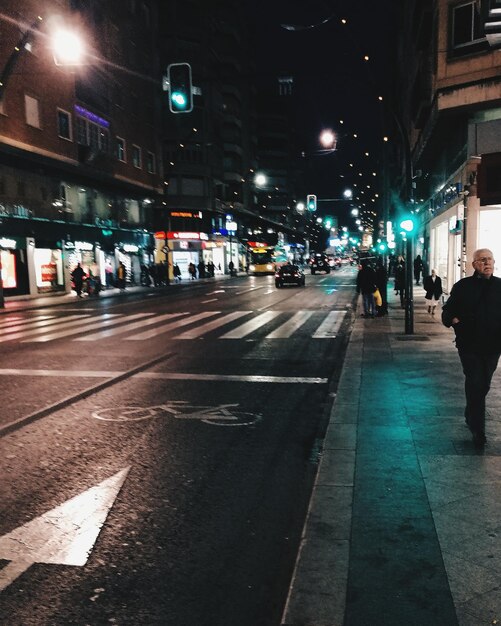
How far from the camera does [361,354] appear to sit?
454 inches

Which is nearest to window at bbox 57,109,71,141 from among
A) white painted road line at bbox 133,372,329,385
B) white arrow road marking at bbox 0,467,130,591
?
white painted road line at bbox 133,372,329,385

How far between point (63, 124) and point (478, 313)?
35.2 m

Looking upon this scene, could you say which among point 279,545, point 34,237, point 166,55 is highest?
point 166,55

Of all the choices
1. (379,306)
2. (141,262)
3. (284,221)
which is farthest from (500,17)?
(284,221)

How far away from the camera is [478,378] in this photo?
18.6ft

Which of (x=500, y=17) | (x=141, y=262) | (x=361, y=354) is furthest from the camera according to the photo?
(x=141, y=262)

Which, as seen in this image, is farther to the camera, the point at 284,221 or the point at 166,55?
the point at 284,221

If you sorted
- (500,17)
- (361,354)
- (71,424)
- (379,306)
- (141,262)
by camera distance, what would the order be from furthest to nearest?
(141,262)
(379,306)
(361,354)
(71,424)
(500,17)

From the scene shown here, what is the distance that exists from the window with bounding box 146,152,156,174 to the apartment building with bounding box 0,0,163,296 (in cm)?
10

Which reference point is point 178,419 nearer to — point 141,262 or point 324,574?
point 324,574

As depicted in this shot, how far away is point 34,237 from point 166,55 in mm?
41917

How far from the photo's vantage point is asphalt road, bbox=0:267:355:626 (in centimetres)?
339

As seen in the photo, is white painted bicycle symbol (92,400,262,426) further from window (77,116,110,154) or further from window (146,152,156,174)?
window (146,152,156,174)

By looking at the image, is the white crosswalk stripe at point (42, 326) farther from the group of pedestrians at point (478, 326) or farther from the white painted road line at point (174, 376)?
the group of pedestrians at point (478, 326)
